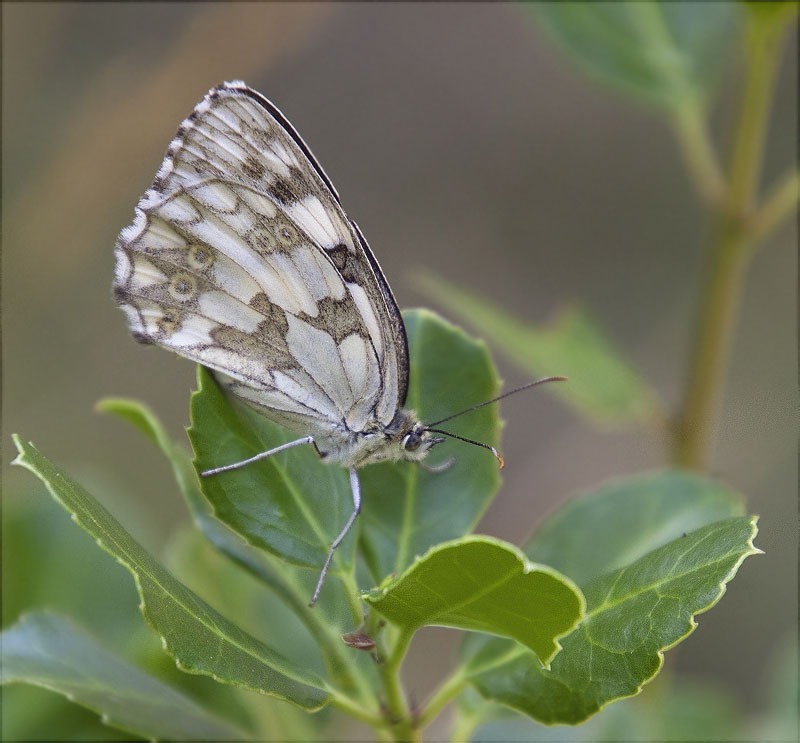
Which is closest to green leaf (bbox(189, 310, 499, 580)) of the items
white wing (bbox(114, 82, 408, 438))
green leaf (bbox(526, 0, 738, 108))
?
white wing (bbox(114, 82, 408, 438))

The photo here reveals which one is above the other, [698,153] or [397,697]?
[698,153]

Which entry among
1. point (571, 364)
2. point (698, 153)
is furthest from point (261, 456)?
point (698, 153)

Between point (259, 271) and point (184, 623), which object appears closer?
point (184, 623)

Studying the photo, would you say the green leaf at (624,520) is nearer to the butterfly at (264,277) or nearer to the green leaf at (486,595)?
the butterfly at (264,277)

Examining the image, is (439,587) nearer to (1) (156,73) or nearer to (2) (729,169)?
(2) (729,169)

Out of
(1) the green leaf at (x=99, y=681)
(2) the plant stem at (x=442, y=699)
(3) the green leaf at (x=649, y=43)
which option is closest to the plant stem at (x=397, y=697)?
(2) the plant stem at (x=442, y=699)

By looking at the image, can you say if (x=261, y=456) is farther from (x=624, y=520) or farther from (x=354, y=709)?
(x=624, y=520)
